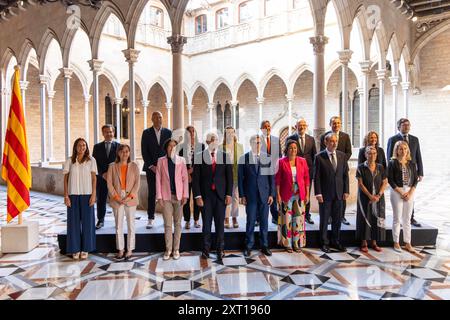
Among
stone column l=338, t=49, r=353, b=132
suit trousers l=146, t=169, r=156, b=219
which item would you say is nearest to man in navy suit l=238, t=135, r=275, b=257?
suit trousers l=146, t=169, r=156, b=219

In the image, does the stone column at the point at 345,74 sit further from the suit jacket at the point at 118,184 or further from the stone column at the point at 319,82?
the suit jacket at the point at 118,184

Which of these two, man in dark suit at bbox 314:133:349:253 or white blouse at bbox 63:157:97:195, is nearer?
white blouse at bbox 63:157:97:195

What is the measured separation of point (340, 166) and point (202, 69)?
14626 millimetres

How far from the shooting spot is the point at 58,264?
4246 millimetres

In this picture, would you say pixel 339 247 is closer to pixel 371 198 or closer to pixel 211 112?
pixel 371 198

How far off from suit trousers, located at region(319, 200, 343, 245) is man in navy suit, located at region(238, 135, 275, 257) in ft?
2.38

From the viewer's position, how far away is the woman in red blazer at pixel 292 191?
4.44 meters

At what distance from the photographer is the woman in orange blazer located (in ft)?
14.1

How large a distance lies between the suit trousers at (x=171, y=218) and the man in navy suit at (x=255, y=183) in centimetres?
78

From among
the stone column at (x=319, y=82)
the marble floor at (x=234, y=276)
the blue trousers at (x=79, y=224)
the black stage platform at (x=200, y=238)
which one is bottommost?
the marble floor at (x=234, y=276)

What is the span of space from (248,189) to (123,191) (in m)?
1.53

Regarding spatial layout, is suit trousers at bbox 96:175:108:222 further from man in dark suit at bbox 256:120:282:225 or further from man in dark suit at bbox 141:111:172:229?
man in dark suit at bbox 256:120:282:225

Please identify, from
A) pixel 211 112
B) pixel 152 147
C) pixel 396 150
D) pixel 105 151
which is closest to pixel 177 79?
pixel 152 147

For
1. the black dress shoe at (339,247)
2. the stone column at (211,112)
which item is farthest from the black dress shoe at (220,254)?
the stone column at (211,112)
